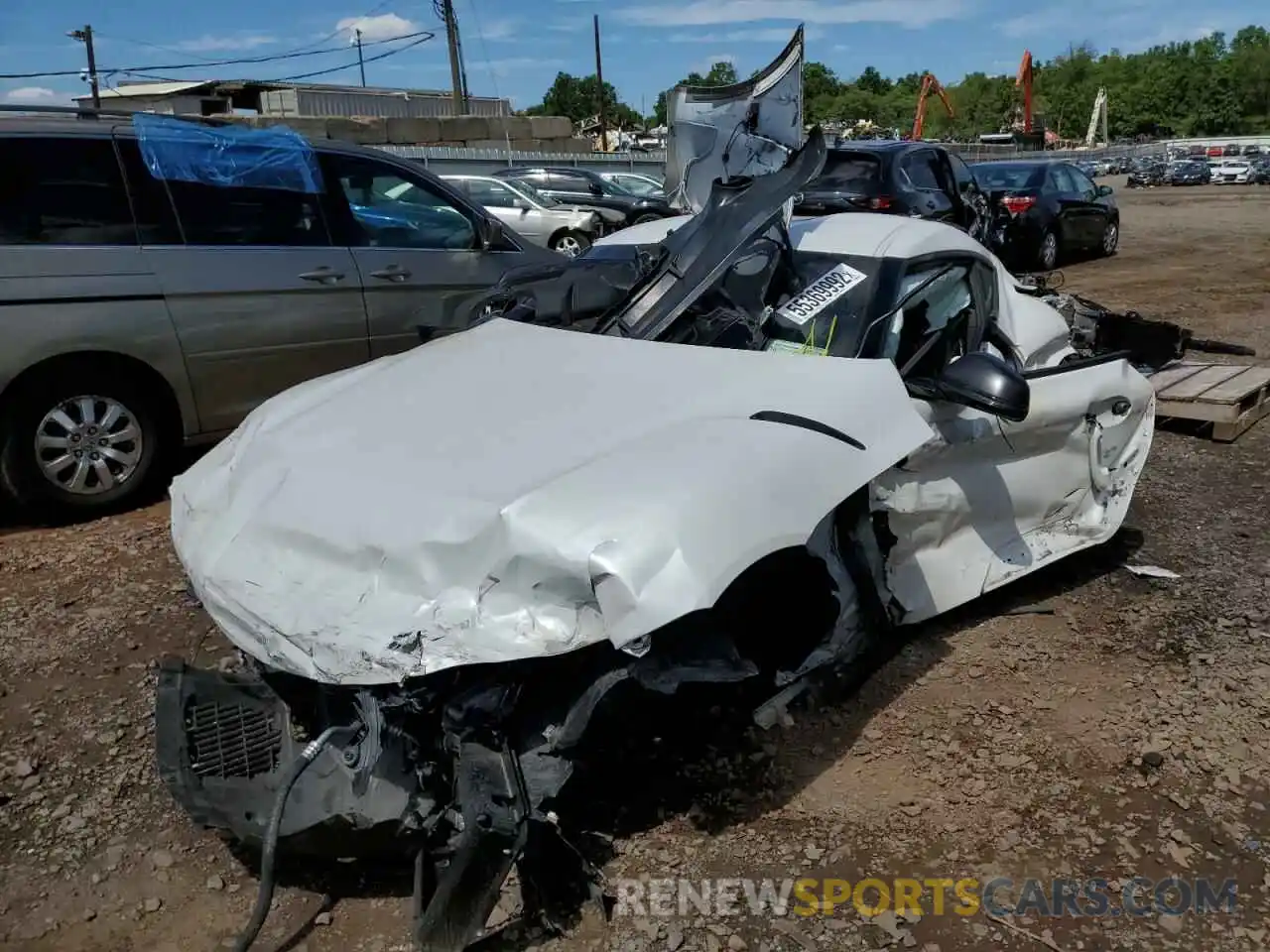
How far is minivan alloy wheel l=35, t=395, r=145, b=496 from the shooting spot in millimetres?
4758

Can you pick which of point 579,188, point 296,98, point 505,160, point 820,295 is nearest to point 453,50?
point 296,98

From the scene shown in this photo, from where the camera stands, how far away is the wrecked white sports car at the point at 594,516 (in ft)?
7.39

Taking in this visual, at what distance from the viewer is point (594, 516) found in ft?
7.63

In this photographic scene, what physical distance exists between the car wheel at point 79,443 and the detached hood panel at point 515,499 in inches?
80.3

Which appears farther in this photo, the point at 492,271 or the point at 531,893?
the point at 492,271

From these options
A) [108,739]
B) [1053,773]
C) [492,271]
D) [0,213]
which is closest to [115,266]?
[0,213]

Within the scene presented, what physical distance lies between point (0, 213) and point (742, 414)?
3803 millimetres

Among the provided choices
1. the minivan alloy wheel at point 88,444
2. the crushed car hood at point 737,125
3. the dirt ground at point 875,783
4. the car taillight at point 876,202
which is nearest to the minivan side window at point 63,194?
the minivan alloy wheel at point 88,444

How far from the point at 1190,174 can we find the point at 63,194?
4343 cm

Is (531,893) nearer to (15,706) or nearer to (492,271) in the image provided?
(15,706)

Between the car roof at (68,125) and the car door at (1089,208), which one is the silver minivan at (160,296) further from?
the car door at (1089,208)

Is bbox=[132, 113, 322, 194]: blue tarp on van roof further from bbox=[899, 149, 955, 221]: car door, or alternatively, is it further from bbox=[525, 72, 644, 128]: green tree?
bbox=[525, 72, 644, 128]: green tree

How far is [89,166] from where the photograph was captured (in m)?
4.84

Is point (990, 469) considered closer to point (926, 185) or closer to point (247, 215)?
point (247, 215)
